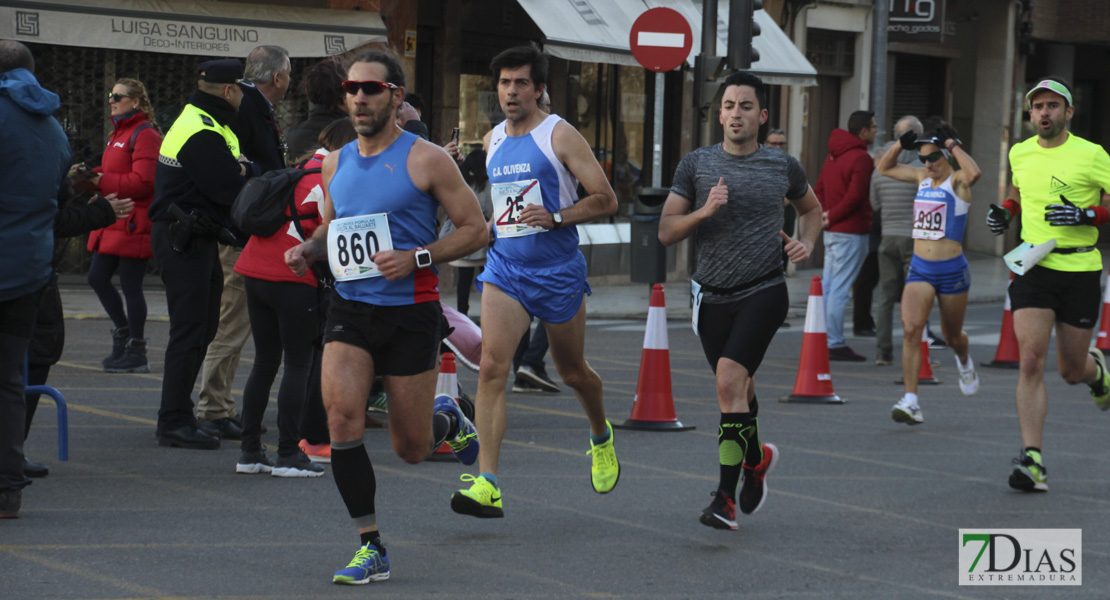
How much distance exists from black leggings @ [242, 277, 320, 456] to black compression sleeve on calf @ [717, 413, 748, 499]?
207 centimetres

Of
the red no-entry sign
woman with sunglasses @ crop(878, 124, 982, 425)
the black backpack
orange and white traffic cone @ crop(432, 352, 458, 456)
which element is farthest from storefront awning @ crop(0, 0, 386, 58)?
the black backpack

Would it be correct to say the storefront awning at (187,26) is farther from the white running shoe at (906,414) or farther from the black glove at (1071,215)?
the black glove at (1071,215)

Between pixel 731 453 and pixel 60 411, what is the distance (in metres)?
3.23

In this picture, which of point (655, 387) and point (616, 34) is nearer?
point (655, 387)

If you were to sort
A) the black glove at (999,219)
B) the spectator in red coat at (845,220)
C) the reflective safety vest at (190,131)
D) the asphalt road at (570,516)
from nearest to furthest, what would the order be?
the asphalt road at (570,516), the reflective safety vest at (190,131), the black glove at (999,219), the spectator in red coat at (845,220)

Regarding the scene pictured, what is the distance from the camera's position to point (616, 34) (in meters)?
18.9

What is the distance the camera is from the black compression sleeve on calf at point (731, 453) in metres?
6.32

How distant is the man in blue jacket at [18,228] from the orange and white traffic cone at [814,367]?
5.48 m

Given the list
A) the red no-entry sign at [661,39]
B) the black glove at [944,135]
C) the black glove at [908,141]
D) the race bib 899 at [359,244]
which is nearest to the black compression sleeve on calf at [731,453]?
the race bib 899 at [359,244]

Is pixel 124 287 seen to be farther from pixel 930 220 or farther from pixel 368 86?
pixel 368 86

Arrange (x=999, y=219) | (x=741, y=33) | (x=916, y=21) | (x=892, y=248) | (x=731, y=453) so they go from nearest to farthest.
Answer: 1. (x=731, y=453)
2. (x=999, y=219)
3. (x=892, y=248)
4. (x=741, y=33)
5. (x=916, y=21)

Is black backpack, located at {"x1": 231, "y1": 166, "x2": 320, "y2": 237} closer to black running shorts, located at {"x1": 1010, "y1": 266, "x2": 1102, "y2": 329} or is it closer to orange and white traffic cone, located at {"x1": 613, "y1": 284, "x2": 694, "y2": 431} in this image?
orange and white traffic cone, located at {"x1": 613, "y1": 284, "x2": 694, "y2": 431}

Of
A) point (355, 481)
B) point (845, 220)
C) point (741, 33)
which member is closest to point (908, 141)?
point (845, 220)

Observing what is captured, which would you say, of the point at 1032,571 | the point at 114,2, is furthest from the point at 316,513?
the point at 114,2
